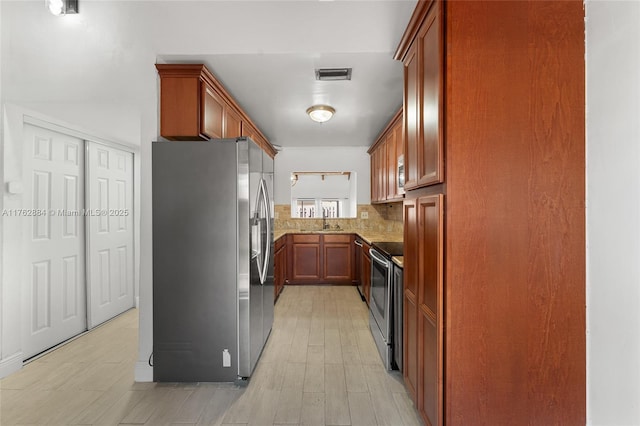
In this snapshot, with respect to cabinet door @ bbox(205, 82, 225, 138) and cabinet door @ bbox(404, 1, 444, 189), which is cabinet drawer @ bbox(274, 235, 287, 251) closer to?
cabinet door @ bbox(205, 82, 225, 138)

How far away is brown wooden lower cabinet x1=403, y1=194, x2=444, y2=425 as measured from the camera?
1.34 metres

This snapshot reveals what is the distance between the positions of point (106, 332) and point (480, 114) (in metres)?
3.76

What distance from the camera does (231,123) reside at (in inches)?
110

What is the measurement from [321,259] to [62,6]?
3901mm

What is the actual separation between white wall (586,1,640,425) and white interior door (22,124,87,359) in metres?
3.81

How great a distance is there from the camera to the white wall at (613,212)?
3.85ft

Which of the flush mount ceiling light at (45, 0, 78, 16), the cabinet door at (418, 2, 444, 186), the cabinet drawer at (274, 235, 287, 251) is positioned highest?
the flush mount ceiling light at (45, 0, 78, 16)

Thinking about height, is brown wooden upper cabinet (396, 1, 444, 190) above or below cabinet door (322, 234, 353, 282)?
above

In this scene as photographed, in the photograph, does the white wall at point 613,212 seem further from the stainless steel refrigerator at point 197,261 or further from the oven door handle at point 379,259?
the stainless steel refrigerator at point 197,261

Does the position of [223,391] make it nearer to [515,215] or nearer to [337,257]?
[515,215]

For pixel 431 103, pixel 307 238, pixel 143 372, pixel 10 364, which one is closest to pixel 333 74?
pixel 431 103

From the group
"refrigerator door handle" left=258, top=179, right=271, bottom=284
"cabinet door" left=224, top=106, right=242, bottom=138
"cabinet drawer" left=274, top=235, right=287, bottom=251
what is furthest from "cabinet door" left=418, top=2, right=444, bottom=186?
"cabinet drawer" left=274, top=235, right=287, bottom=251

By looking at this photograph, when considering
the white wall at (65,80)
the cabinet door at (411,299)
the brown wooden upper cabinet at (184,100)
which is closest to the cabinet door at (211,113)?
the brown wooden upper cabinet at (184,100)

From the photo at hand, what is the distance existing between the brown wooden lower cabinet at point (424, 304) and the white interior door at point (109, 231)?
3.22 m
